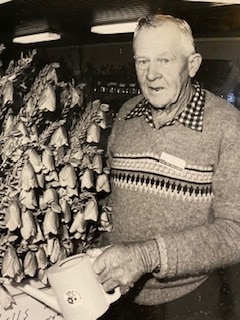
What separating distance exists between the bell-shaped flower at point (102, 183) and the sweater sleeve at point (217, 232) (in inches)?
3.5

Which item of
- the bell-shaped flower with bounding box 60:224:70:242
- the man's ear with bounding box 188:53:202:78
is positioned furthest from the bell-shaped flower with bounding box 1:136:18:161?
the man's ear with bounding box 188:53:202:78

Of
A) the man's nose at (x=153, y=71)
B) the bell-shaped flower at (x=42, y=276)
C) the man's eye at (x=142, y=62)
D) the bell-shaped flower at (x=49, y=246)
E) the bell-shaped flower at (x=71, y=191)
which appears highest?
the man's eye at (x=142, y=62)

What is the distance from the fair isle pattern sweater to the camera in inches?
22.7

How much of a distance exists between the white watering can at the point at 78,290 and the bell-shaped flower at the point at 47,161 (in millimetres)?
107

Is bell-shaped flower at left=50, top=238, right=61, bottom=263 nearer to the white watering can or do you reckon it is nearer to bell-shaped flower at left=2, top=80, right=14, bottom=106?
the white watering can

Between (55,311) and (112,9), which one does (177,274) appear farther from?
(112,9)

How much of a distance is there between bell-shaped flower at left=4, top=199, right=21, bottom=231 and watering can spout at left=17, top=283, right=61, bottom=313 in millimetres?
80

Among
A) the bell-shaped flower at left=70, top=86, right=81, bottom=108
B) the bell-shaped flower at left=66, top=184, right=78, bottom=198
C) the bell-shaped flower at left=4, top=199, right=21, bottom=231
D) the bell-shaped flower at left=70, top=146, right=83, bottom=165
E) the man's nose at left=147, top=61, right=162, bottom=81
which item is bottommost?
the bell-shaped flower at left=4, top=199, right=21, bottom=231

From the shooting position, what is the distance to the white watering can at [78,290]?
0.58 m

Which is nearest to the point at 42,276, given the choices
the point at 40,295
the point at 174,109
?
the point at 40,295

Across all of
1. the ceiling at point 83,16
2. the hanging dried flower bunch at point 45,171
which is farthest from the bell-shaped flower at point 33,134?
the ceiling at point 83,16

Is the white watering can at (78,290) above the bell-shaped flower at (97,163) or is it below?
below

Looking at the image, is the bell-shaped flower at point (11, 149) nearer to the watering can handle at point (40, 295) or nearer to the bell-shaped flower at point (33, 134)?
the bell-shaped flower at point (33, 134)

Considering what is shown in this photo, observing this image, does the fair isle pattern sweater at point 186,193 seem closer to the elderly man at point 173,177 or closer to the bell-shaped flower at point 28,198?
the elderly man at point 173,177
